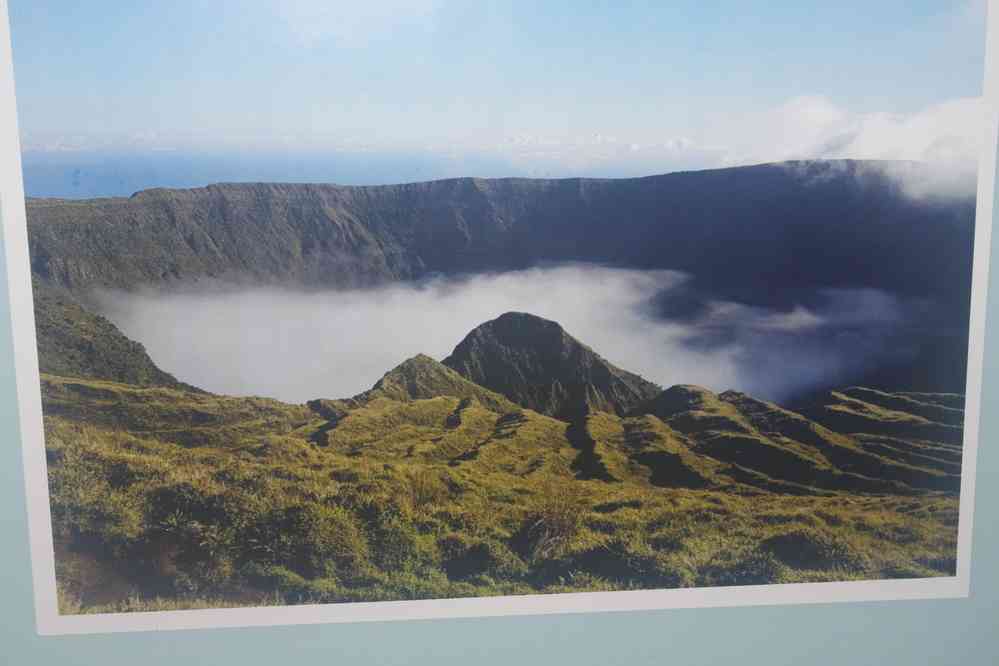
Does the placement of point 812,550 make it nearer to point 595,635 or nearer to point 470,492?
point 595,635

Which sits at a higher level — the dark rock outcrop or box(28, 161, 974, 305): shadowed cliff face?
box(28, 161, 974, 305): shadowed cliff face

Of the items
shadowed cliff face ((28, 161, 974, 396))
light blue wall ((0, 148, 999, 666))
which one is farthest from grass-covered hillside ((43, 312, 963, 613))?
shadowed cliff face ((28, 161, 974, 396))

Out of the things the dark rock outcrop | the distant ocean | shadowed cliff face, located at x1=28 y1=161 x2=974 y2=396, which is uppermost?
the distant ocean

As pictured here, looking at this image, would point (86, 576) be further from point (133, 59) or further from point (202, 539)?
point (133, 59)

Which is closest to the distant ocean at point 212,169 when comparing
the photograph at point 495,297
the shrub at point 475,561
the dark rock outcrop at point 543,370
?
the photograph at point 495,297

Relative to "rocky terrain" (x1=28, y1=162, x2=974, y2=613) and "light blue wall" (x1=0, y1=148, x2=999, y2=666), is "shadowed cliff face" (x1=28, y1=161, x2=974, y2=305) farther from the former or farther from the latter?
"light blue wall" (x1=0, y1=148, x2=999, y2=666)

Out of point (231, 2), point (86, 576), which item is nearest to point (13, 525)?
point (86, 576)
